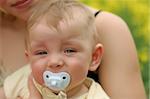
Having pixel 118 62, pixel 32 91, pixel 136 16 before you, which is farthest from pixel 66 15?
pixel 136 16

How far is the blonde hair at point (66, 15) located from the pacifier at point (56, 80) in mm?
169

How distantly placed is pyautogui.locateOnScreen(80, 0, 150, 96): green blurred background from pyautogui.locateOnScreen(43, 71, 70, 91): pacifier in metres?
3.17

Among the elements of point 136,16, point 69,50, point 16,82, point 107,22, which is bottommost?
point 136,16

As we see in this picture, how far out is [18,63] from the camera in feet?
7.84

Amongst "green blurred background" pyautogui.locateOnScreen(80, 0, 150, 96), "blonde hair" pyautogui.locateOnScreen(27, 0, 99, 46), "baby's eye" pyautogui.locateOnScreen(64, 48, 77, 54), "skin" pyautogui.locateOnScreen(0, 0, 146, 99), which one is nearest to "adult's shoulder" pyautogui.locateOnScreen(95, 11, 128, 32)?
"skin" pyautogui.locateOnScreen(0, 0, 146, 99)

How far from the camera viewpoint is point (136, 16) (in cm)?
507

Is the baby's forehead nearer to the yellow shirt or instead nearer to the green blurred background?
the yellow shirt

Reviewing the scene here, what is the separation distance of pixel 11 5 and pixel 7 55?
10.4 inches

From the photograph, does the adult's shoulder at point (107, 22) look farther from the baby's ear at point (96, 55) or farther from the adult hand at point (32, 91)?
the adult hand at point (32, 91)

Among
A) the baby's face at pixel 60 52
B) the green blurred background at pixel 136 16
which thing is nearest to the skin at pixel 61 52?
the baby's face at pixel 60 52

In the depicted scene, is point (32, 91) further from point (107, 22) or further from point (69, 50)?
point (107, 22)

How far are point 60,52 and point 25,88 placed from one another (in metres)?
0.36

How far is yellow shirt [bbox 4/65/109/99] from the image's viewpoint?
6.39 ft

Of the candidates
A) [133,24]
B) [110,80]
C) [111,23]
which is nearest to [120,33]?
[111,23]
